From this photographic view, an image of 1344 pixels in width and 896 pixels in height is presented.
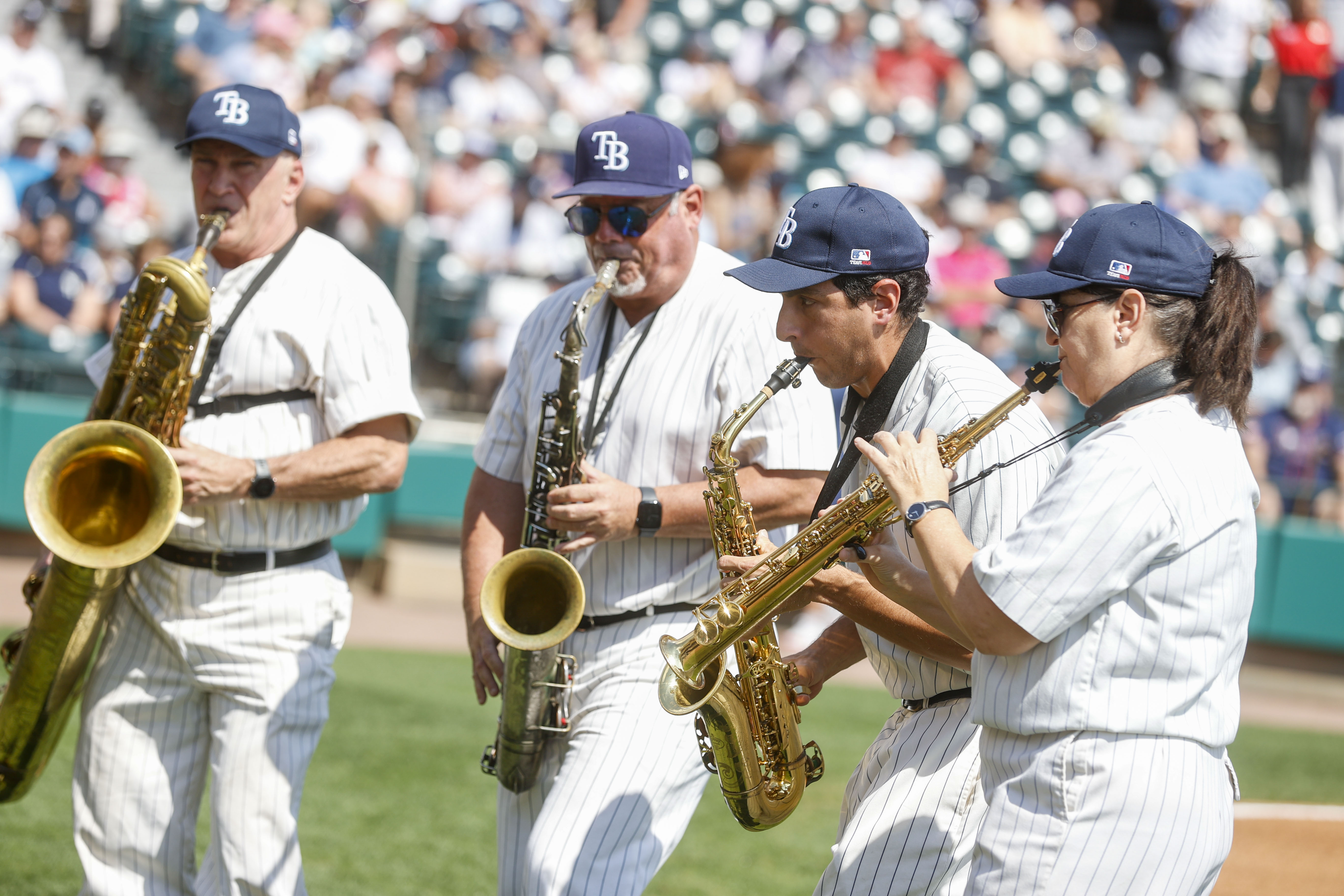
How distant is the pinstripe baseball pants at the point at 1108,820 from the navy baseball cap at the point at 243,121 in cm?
308

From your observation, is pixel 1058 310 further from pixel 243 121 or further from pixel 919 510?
pixel 243 121

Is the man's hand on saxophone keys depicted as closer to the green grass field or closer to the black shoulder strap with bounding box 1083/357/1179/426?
the black shoulder strap with bounding box 1083/357/1179/426

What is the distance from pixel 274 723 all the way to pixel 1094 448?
2.69 metres

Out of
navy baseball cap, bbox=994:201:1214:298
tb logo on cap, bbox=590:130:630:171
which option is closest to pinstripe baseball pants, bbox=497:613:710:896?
tb logo on cap, bbox=590:130:630:171

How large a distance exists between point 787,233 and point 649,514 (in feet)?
3.02

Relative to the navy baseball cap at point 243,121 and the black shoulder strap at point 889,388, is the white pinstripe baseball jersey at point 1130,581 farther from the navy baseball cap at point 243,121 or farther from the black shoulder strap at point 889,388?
the navy baseball cap at point 243,121

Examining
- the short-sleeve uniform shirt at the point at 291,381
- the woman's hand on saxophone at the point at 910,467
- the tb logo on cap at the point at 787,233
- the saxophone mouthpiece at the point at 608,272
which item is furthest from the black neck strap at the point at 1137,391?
the short-sleeve uniform shirt at the point at 291,381

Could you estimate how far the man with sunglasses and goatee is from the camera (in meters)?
3.80

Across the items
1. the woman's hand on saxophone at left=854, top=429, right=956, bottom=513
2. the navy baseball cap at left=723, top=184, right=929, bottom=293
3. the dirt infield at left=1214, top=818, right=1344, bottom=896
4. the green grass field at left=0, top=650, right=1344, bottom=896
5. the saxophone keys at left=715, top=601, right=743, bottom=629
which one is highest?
the navy baseball cap at left=723, top=184, right=929, bottom=293

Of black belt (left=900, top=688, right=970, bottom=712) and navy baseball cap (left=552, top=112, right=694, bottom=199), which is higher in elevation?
navy baseball cap (left=552, top=112, right=694, bottom=199)

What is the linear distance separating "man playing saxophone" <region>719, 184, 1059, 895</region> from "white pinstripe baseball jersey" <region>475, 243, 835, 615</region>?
374 millimetres

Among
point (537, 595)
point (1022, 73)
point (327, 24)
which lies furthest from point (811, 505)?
point (1022, 73)

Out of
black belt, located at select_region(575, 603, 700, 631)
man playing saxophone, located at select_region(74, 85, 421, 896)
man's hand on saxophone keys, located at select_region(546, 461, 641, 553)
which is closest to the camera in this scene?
man's hand on saxophone keys, located at select_region(546, 461, 641, 553)

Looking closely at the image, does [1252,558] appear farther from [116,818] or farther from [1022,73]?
[1022,73]
